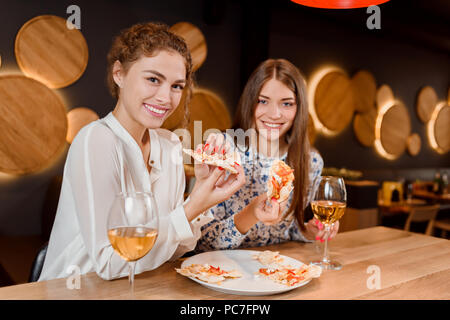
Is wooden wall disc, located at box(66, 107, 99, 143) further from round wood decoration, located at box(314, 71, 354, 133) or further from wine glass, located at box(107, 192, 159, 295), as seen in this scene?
round wood decoration, located at box(314, 71, 354, 133)

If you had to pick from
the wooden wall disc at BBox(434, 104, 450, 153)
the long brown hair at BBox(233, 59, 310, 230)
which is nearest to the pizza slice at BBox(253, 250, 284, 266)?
the long brown hair at BBox(233, 59, 310, 230)

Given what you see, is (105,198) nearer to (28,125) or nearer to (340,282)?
(340,282)

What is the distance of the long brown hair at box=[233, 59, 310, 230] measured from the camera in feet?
6.04

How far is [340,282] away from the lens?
3.58ft

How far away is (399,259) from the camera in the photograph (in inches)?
52.7

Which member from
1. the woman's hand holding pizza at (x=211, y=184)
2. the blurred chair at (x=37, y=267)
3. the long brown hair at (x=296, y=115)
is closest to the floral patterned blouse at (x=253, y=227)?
the long brown hair at (x=296, y=115)

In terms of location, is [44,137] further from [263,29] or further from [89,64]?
[263,29]

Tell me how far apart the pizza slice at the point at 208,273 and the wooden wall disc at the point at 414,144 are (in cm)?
669

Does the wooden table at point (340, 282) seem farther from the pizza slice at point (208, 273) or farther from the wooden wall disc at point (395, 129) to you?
the wooden wall disc at point (395, 129)

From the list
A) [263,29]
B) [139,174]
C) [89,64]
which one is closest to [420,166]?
[263,29]

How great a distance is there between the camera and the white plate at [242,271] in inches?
38.1

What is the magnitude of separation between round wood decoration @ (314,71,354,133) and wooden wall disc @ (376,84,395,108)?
73cm

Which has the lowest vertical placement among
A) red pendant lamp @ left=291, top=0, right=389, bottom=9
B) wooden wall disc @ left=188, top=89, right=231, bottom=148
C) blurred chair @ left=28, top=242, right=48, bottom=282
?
blurred chair @ left=28, top=242, right=48, bottom=282

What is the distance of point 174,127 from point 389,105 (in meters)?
4.20
